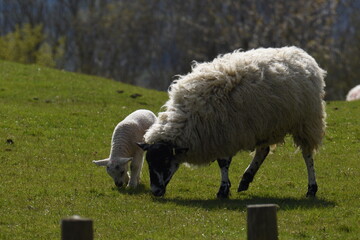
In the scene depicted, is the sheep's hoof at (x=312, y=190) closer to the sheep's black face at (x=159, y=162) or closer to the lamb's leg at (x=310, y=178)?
the lamb's leg at (x=310, y=178)

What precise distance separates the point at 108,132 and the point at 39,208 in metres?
9.17

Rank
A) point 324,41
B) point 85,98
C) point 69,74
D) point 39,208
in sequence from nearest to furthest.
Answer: point 39,208 < point 85,98 < point 69,74 < point 324,41

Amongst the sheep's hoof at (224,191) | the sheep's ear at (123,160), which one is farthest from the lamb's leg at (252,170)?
the sheep's ear at (123,160)

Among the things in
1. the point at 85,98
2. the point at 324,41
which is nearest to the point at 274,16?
the point at 324,41

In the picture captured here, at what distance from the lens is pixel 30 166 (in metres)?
15.2

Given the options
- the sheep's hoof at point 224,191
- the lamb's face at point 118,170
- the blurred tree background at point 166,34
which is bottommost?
the blurred tree background at point 166,34

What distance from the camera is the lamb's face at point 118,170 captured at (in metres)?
13.6

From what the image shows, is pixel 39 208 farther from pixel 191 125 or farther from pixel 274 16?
pixel 274 16

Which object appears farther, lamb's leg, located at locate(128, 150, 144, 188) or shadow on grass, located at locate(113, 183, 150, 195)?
lamb's leg, located at locate(128, 150, 144, 188)

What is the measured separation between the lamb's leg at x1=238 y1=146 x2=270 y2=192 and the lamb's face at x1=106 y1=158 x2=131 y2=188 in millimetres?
2171

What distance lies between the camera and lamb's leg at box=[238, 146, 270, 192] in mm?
13539

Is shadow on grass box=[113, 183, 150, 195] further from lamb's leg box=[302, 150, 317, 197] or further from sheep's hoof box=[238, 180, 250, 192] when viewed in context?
lamb's leg box=[302, 150, 317, 197]

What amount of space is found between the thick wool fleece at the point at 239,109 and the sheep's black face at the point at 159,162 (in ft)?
0.54

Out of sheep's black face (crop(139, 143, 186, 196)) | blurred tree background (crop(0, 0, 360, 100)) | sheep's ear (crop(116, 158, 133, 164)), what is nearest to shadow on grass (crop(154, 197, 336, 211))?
sheep's black face (crop(139, 143, 186, 196))
